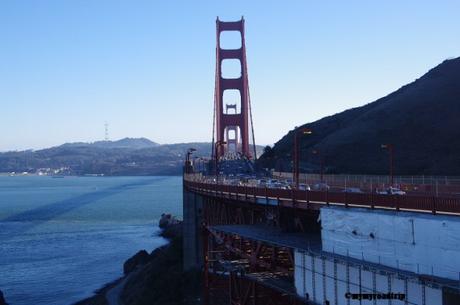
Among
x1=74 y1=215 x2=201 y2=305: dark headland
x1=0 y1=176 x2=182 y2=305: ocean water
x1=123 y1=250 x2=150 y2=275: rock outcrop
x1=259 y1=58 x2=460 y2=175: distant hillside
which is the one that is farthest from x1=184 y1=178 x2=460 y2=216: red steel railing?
x1=259 y1=58 x2=460 y2=175: distant hillside

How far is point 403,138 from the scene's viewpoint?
77.3m

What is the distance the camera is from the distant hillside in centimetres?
6781

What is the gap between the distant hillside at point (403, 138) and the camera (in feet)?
222

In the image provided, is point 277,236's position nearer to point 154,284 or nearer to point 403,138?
point 154,284

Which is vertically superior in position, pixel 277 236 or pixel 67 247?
pixel 277 236

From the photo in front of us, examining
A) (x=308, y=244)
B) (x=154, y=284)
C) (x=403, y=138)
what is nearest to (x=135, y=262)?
(x=154, y=284)

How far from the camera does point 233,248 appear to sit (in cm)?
2695

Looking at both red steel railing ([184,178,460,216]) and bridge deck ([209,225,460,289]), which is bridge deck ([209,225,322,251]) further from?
red steel railing ([184,178,460,216])

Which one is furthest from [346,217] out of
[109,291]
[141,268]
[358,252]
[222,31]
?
[222,31]

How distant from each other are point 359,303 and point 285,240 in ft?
19.8

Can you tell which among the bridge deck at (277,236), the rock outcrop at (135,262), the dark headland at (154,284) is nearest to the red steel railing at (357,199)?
the bridge deck at (277,236)

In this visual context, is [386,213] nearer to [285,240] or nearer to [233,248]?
[285,240]

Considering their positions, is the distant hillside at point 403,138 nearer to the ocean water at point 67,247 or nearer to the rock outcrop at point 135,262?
the rock outcrop at point 135,262

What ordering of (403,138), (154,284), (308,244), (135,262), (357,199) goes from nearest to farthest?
(357,199)
(308,244)
(154,284)
(135,262)
(403,138)
